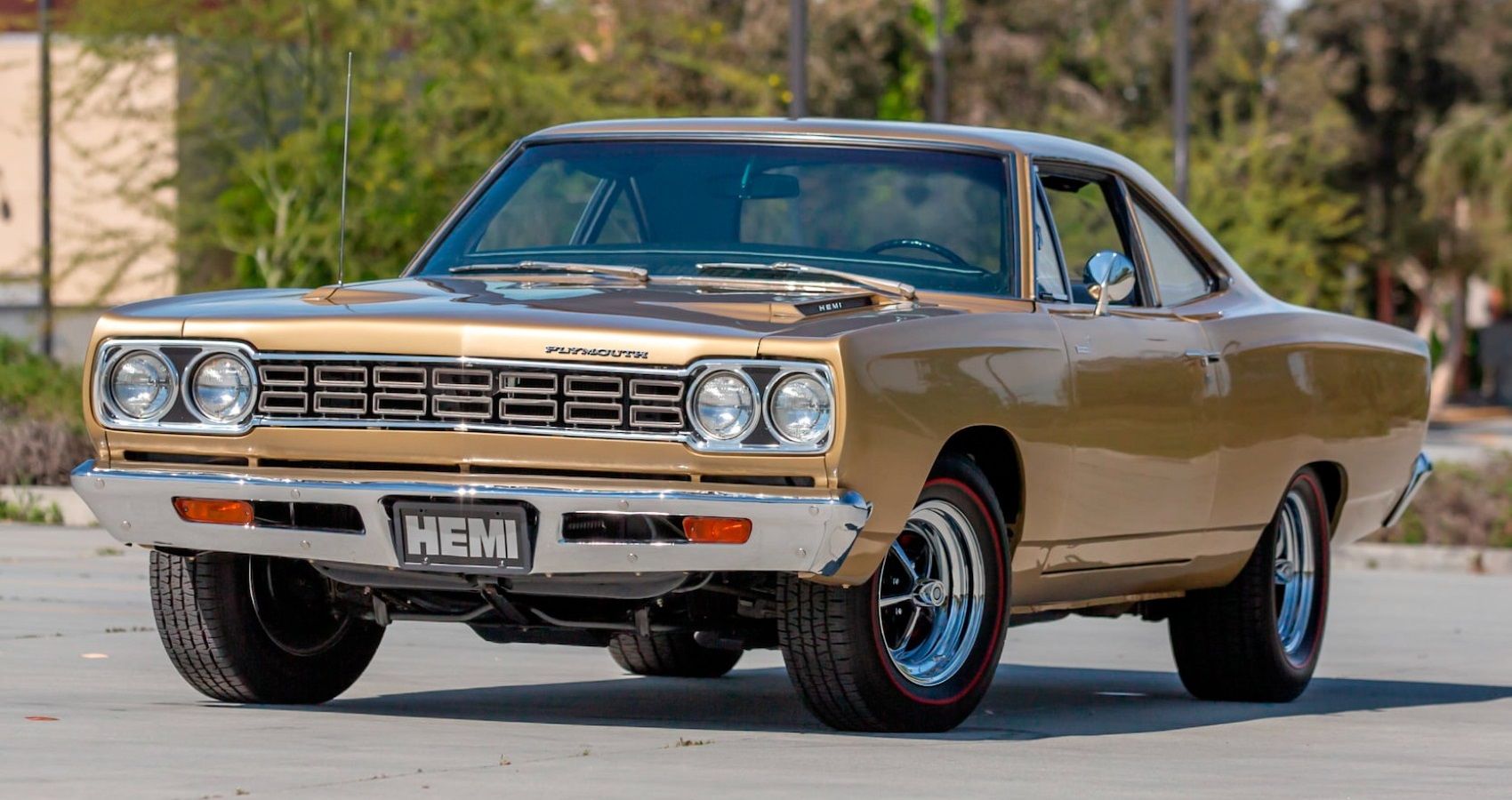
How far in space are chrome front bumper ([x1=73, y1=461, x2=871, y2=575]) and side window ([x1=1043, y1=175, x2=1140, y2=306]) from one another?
2.15m

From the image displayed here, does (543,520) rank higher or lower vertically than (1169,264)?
lower

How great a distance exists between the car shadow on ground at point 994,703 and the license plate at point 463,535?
0.90 metres

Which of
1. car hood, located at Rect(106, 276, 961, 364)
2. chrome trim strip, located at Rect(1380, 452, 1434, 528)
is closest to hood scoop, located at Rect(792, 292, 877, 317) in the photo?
car hood, located at Rect(106, 276, 961, 364)

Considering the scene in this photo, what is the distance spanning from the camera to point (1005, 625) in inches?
279

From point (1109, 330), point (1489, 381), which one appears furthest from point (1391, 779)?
point (1489, 381)

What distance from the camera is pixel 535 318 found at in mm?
6414

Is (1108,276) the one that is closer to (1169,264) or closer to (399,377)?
(1169,264)

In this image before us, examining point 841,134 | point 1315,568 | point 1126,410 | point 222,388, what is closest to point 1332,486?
point 1315,568

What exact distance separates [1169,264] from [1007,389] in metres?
1.81

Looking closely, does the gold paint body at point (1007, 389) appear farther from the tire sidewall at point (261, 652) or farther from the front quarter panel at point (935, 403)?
the tire sidewall at point (261, 652)

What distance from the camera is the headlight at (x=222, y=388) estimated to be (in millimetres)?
6656

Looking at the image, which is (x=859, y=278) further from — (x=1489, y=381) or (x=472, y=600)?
(x=1489, y=381)

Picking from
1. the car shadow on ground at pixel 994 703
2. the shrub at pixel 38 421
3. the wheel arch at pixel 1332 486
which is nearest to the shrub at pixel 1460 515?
the car shadow on ground at pixel 994 703

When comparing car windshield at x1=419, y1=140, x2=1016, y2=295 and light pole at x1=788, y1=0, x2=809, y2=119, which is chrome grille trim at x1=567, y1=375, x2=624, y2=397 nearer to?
car windshield at x1=419, y1=140, x2=1016, y2=295
